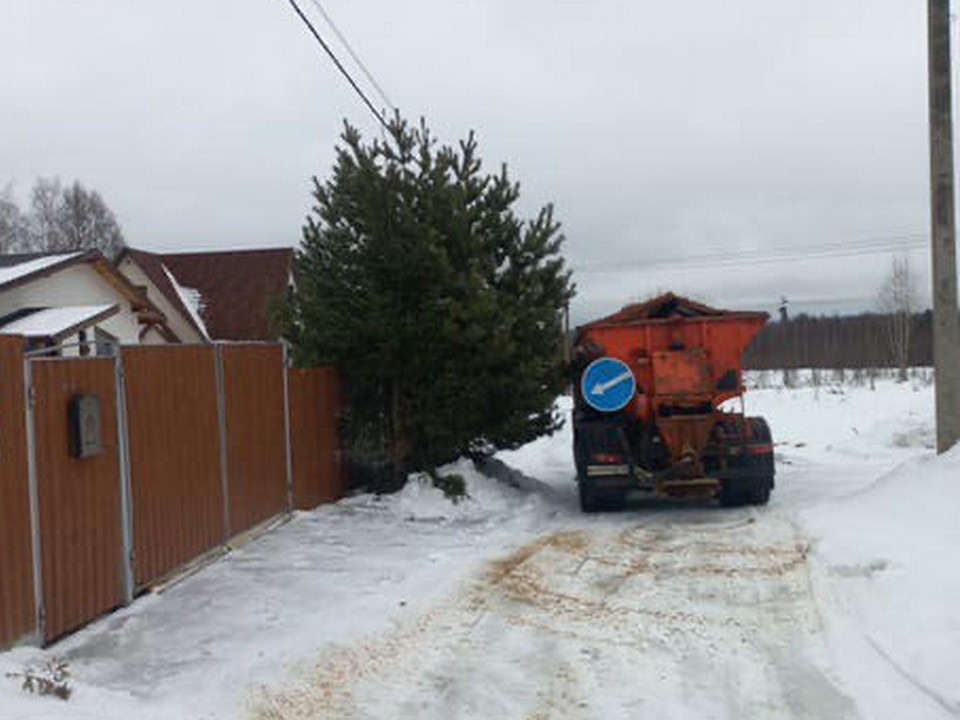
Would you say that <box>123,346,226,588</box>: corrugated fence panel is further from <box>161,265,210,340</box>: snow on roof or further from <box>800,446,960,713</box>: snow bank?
<box>161,265,210,340</box>: snow on roof

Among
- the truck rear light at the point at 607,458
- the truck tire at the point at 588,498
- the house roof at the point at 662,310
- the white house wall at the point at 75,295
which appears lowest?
the truck tire at the point at 588,498

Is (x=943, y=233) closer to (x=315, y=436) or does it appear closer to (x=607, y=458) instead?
(x=607, y=458)

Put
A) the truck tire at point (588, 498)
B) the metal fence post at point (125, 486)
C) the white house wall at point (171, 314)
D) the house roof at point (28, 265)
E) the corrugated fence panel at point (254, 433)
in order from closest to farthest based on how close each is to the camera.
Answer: the metal fence post at point (125, 486), the corrugated fence panel at point (254, 433), the truck tire at point (588, 498), the house roof at point (28, 265), the white house wall at point (171, 314)

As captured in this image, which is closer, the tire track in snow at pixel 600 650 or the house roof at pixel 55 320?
the tire track in snow at pixel 600 650

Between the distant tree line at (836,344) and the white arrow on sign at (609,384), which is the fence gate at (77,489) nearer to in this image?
the white arrow on sign at (609,384)

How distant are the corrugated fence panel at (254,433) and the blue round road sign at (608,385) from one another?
3797mm

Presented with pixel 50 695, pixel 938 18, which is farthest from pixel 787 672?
pixel 938 18

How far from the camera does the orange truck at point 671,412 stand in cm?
1289

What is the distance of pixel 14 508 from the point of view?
255 inches

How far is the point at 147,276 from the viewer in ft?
116

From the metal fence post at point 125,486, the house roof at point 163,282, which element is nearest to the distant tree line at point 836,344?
the house roof at point 163,282

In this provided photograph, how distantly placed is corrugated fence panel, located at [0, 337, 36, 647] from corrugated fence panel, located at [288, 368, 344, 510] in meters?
5.88

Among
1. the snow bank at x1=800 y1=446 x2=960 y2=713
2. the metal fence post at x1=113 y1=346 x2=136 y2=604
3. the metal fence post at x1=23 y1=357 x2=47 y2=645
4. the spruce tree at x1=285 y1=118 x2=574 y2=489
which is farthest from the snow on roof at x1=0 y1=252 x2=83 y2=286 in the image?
the snow bank at x1=800 y1=446 x2=960 y2=713

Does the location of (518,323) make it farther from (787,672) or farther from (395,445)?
(787,672)
